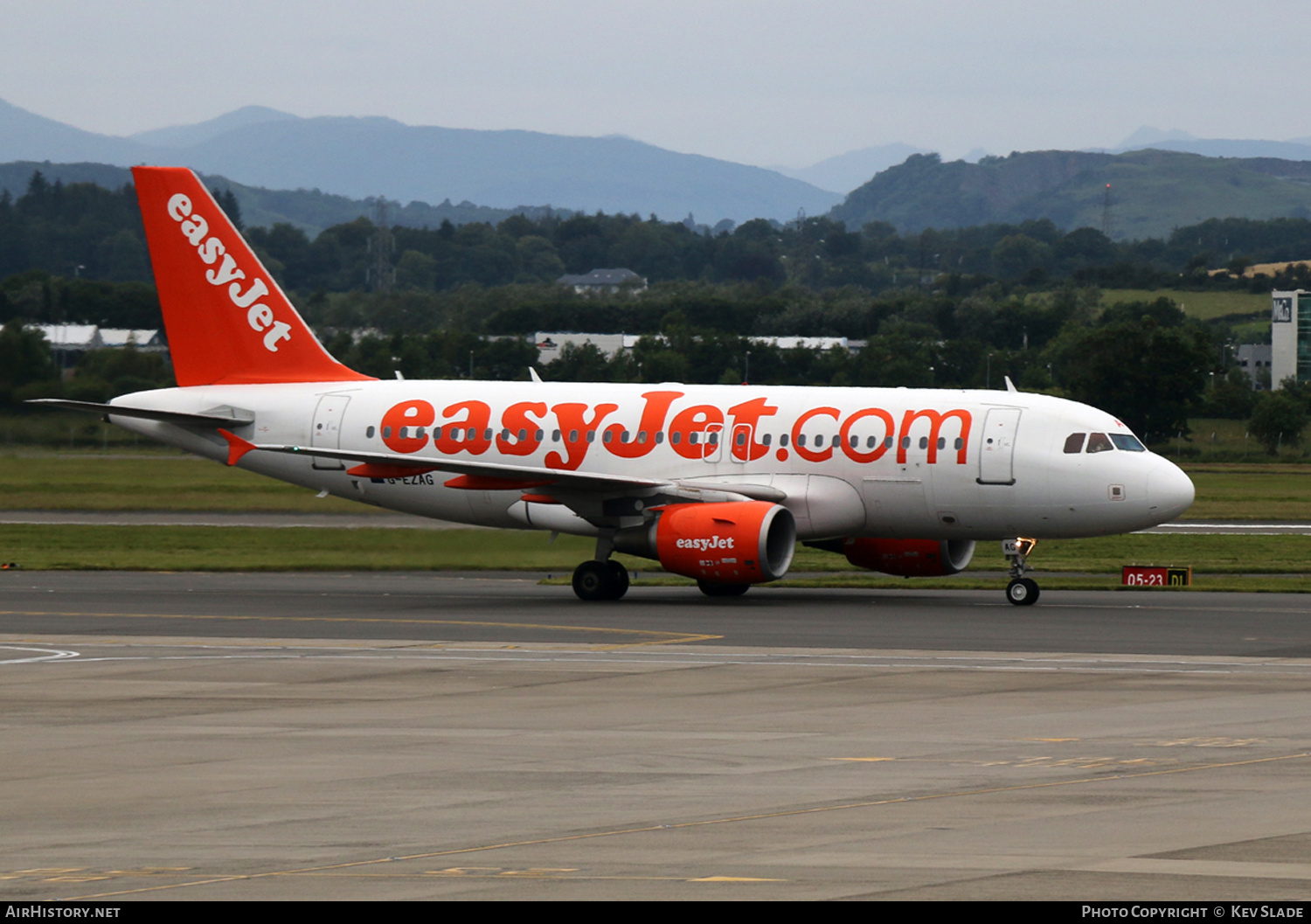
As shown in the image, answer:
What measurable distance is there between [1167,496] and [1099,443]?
171 centimetres

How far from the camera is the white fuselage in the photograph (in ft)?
117

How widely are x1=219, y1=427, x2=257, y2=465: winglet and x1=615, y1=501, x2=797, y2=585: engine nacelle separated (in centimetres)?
1112

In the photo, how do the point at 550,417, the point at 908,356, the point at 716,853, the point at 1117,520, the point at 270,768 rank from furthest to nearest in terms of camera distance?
the point at 908,356
the point at 550,417
the point at 1117,520
the point at 270,768
the point at 716,853

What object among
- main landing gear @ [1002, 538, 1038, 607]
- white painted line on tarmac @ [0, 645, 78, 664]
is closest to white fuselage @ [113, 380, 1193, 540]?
main landing gear @ [1002, 538, 1038, 607]

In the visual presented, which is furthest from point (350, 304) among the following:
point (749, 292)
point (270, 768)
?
point (270, 768)

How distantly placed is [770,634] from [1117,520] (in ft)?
29.7

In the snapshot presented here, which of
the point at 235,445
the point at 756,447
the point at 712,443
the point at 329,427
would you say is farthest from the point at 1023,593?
the point at 235,445

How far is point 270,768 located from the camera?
1708cm

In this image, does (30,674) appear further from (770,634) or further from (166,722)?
(770,634)

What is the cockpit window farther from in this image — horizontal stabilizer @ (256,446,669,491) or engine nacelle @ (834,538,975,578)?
horizontal stabilizer @ (256,446,669,491)

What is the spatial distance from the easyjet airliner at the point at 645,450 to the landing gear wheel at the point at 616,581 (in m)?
0.04

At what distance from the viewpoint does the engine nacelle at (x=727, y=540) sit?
115ft

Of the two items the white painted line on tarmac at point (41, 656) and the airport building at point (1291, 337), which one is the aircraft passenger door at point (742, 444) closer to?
the white painted line on tarmac at point (41, 656)

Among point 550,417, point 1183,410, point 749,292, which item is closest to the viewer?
point 550,417
